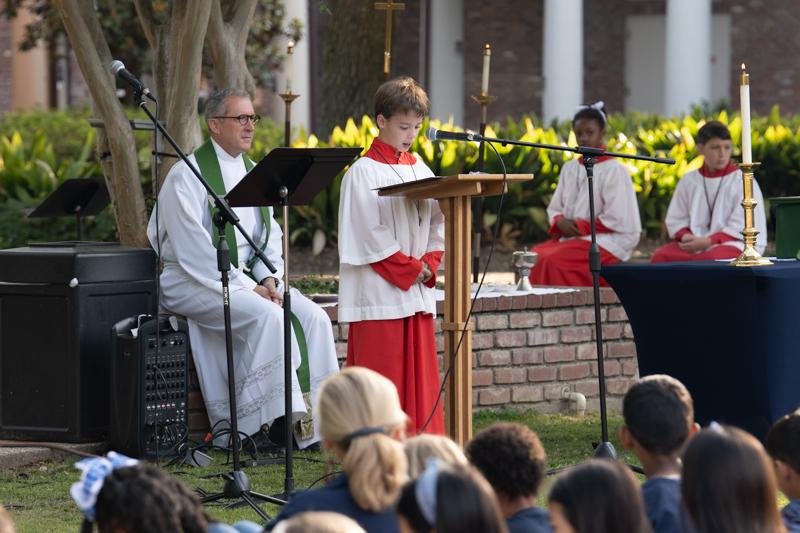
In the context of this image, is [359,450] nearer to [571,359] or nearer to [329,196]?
[571,359]

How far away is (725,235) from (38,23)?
12.8 meters

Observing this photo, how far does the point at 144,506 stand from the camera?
353 cm

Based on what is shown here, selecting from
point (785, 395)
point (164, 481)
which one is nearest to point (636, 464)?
point (785, 395)

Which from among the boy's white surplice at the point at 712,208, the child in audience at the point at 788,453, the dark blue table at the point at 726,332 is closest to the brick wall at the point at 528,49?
the boy's white surplice at the point at 712,208

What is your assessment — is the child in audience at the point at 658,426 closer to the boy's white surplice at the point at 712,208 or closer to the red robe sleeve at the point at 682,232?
the boy's white surplice at the point at 712,208

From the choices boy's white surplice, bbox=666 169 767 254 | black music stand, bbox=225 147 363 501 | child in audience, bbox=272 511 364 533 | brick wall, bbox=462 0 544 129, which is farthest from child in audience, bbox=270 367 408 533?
brick wall, bbox=462 0 544 129

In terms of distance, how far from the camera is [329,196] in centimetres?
1298

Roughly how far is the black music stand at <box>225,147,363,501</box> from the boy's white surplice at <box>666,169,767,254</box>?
4213mm

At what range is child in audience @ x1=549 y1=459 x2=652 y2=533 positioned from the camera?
3475mm

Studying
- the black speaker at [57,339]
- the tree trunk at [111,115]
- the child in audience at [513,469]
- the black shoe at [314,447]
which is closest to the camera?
the child in audience at [513,469]

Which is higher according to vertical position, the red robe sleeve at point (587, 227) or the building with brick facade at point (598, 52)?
the building with brick facade at point (598, 52)

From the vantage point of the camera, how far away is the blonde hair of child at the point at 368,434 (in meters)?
3.90

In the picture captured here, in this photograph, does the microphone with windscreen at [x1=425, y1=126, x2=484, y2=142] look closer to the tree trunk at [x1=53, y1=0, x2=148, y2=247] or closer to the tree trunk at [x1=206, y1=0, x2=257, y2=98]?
the tree trunk at [x1=53, y1=0, x2=148, y2=247]

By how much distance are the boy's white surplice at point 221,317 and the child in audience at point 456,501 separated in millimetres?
4174
